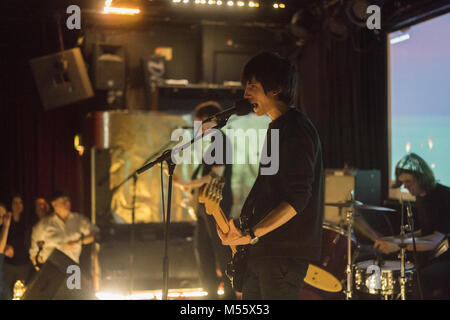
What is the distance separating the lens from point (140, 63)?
724cm

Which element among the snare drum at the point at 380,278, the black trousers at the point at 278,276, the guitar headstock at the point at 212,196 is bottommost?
the snare drum at the point at 380,278

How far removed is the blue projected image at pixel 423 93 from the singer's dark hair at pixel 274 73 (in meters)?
2.96

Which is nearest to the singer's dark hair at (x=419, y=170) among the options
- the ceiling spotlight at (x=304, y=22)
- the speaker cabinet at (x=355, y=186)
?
the speaker cabinet at (x=355, y=186)

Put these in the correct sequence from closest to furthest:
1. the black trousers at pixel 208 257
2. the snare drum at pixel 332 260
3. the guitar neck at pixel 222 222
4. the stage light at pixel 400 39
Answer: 1. the guitar neck at pixel 222 222
2. the snare drum at pixel 332 260
3. the black trousers at pixel 208 257
4. the stage light at pixel 400 39

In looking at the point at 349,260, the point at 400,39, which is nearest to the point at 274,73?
the point at 349,260

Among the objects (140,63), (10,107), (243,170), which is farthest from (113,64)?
(243,170)

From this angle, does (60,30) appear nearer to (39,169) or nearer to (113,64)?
(113,64)

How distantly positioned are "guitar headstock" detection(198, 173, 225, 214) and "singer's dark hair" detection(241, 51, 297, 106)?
19.3 inches

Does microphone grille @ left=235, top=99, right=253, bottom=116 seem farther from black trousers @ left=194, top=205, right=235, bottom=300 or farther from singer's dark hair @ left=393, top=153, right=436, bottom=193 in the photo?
singer's dark hair @ left=393, top=153, right=436, bottom=193

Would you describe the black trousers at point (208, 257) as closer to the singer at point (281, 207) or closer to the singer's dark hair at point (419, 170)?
the singer's dark hair at point (419, 170)

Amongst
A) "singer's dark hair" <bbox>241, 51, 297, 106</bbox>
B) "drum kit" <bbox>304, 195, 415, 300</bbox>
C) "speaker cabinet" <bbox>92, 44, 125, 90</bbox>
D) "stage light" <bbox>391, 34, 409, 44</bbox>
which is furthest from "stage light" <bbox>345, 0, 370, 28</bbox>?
"speaker cabinet" <bbox>92, 44, 125, 90</bbox>

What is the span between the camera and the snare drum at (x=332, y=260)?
398 cm

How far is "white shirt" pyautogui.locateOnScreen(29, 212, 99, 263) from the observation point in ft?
→ 17.1

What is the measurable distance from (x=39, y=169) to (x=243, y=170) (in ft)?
8.89
